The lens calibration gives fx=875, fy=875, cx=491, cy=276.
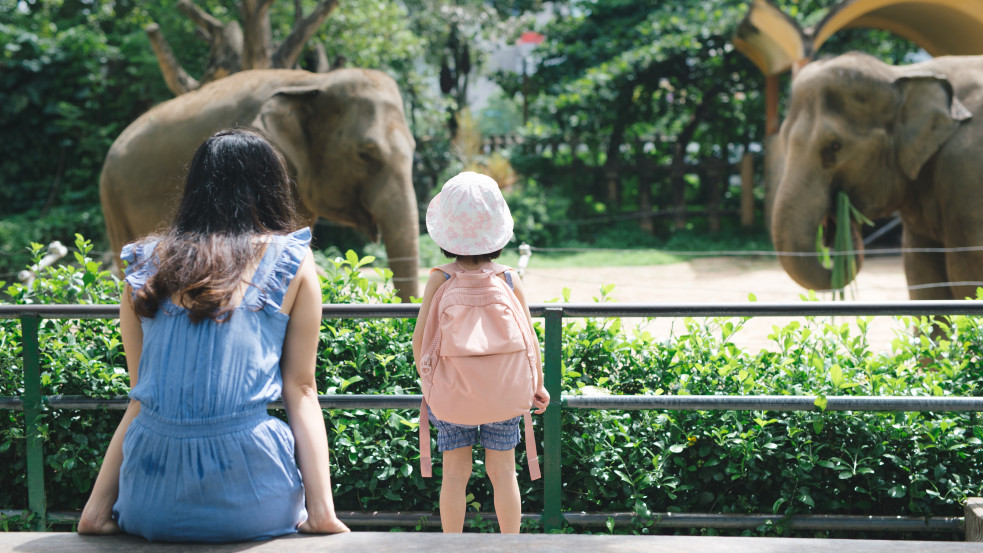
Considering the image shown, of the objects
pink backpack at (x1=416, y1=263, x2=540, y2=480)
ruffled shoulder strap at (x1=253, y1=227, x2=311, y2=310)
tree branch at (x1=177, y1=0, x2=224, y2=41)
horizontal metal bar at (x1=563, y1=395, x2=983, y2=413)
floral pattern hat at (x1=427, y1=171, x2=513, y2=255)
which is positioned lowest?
horizontal metal bar at (x1=563, y1=395, x2=983, y2=413)

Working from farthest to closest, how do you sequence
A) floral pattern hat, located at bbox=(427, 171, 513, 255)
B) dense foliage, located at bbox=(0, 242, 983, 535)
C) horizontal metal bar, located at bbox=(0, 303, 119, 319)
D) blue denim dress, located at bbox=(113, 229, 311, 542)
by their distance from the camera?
dense foliage, located at bbox=(0, 242, 983, 535) → horizontal metal bar, located at bbox=(0, 303, 119, 319) → floral pattern hat, located at bbox=(427, 171, 513, 255) → blue denim dress, located at bbox=(113, 229, 311, 542)

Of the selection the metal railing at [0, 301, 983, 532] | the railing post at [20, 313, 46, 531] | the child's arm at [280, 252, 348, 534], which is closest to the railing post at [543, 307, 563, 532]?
the metal railing at [0, 301, 983, 532]

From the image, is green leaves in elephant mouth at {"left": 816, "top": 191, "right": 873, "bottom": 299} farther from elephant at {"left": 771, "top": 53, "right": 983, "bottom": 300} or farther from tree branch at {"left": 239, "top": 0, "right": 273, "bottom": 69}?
tree branch at {"left": 239, "top": 0, "right": 273, "bottom": 69}

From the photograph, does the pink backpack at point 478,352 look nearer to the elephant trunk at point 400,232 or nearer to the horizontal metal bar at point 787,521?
the horizontal metal bar at point 787,521

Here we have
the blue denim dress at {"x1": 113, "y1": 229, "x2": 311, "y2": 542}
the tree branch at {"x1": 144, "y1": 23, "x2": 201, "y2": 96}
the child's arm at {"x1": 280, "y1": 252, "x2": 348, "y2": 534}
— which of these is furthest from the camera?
the tree branch at {"x1": 144, "y1": 23, "x2": 201, "y2": 96}

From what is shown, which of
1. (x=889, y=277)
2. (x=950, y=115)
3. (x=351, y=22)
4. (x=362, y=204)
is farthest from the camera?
(x=351, y=22)

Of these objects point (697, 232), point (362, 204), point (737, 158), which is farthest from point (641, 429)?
point (737, 158)

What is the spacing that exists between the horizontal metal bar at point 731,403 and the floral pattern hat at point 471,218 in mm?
630

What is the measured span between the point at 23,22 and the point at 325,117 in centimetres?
1292

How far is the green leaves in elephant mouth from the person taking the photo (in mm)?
Result: 6090

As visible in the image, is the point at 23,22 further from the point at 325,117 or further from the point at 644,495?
the point at 644,495

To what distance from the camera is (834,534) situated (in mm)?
3096

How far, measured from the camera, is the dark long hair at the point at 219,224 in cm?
180

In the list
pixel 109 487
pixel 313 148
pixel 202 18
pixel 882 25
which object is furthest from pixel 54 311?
pixel 882 25
